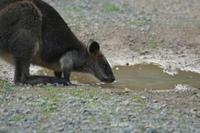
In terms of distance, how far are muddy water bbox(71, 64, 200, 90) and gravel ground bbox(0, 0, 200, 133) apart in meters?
0.26

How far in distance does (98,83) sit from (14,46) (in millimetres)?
2193

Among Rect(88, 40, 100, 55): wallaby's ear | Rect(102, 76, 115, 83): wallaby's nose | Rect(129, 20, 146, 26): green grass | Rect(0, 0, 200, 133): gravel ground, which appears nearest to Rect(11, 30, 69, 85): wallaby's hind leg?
Rect(0, 0, 200, 133): gravel ground

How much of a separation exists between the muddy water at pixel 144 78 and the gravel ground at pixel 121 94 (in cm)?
26

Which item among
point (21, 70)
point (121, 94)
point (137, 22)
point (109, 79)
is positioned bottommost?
point (121, 94)

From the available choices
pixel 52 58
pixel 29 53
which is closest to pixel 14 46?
pixel 29 53

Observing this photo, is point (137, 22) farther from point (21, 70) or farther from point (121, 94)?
point (121, 94)

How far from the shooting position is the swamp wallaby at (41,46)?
10.1 meters

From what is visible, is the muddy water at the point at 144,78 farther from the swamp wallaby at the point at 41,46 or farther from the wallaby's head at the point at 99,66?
the swamp wallaby at the point at 41,46

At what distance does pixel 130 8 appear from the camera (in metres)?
16.0

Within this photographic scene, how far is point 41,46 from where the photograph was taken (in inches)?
423

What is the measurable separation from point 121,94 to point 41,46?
1.87m

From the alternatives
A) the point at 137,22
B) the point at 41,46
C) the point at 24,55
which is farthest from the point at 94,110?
the point at 137,22

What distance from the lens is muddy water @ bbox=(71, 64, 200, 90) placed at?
37.4 ft

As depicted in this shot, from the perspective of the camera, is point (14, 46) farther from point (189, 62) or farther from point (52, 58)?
point (189, 62)
